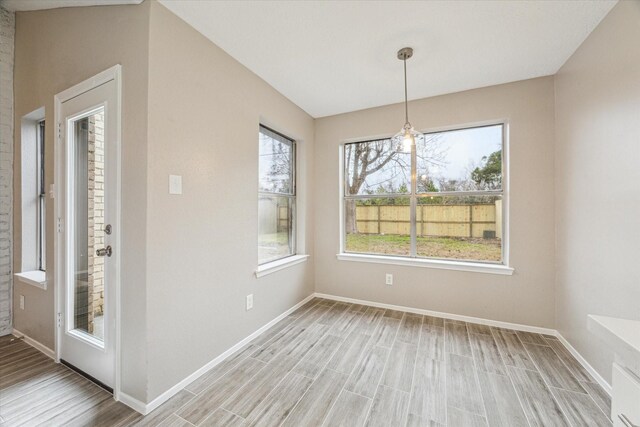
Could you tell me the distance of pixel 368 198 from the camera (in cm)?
349

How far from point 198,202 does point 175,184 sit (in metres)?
0.22

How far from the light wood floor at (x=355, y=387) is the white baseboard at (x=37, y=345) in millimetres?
46

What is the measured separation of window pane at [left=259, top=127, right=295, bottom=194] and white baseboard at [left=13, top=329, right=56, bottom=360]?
7.53ft

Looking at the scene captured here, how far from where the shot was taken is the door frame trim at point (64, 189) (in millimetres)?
1658

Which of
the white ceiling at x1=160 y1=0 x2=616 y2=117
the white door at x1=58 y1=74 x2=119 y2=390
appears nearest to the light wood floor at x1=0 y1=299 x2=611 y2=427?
the white door at x1=58 y1=74 x2=119 y2=390

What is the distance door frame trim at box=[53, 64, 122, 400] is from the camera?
5.44 ft

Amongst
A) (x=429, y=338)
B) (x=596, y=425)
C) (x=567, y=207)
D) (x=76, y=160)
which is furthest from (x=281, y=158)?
(x=596, y=425)

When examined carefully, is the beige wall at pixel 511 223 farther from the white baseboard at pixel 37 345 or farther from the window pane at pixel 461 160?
the white baseboard at pixel 37 345

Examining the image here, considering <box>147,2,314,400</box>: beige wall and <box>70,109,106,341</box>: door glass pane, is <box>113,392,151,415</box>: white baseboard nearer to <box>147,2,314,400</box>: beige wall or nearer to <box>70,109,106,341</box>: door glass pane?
<box>147,2,314,400</box>: beige wall

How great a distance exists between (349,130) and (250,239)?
2.05 meters

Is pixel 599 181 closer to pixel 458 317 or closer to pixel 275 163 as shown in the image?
pixel 458 317

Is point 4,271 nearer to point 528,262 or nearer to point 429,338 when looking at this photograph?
point 429,338

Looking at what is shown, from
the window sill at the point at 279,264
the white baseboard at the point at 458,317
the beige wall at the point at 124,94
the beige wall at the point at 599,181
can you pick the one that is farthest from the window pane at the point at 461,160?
the beige wall at the point at 124,94

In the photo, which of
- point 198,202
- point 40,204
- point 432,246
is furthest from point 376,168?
point 40,204
